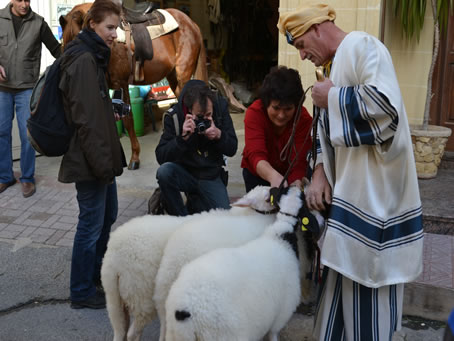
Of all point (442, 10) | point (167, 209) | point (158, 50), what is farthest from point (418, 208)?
point (158, 50)

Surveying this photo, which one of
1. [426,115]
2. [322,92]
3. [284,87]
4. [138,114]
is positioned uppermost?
[322,92]

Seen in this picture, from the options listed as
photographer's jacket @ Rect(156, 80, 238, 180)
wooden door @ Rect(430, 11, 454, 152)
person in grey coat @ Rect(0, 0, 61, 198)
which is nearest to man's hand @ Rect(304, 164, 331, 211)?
photographer's jacket @ Rect(156, 80, 238, 180)

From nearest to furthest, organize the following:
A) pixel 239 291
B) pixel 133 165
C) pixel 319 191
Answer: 1. pixel 239 291
2. pixel 319 191
3. pixel 133 165

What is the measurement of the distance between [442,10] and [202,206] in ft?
12.4

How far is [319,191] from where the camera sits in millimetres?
2568

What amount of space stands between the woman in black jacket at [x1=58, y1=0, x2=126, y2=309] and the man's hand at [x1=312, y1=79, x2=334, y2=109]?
1.75 m

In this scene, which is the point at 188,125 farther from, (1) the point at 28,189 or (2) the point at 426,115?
(2) the point at 426,115

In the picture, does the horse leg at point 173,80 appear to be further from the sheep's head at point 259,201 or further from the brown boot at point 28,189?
the sheep's head at point 259,201

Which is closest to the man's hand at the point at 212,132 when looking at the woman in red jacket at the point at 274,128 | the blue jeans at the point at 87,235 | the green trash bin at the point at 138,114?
the woman in red jacket at the point at 274,128

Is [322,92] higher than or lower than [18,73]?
higher

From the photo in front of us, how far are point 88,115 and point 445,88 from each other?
4876 millimetres

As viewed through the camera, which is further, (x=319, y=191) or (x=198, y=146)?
(x=198, y=146)

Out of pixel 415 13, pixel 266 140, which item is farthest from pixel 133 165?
pixel 415 13

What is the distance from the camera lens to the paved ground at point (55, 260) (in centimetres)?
372
